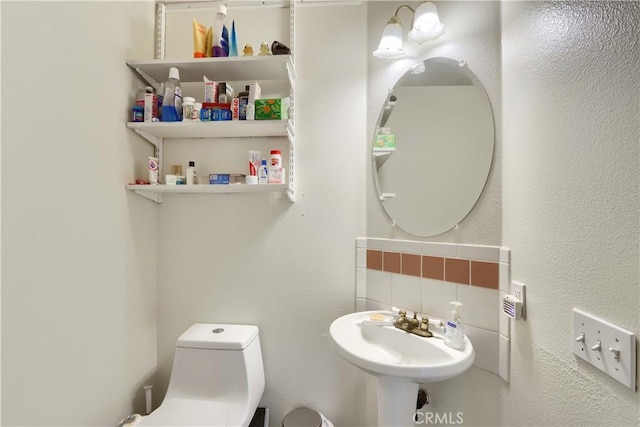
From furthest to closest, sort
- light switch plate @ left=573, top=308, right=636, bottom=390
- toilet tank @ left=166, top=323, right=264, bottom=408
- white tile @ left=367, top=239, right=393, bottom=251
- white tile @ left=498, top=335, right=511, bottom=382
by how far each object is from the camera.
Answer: white tile @ left=367, top=239, right=393, bottom=251 < toilet tank @ left=166, top=323, right=264, bottom=408 < white tile @ left=498, top=335, right=511, bottom=382 < light switch plate @ left=573, top=308, right=636, bottom=390

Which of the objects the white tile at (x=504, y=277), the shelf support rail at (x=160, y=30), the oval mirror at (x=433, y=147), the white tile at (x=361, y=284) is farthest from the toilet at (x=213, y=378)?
the shelf support rail at (x=160, y=30)

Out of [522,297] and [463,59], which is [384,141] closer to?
[463,59]

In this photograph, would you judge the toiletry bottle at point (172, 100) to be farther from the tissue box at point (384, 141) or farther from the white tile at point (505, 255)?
the white tile at point (505, 255)

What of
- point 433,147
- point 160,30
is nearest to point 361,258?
point 433,147

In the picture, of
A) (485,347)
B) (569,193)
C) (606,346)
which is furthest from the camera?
(485,347)

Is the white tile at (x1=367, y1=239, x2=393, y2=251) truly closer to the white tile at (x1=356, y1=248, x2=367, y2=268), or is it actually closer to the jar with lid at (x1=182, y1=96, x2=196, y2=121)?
the white tile at (x1=356, y1=248, x2=367, y2=268)

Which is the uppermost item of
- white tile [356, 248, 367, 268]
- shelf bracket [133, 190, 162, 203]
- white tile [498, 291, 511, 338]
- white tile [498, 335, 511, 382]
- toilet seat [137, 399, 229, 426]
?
shelf bracket [133, 190, 162, 203]

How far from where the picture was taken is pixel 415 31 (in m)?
1.09

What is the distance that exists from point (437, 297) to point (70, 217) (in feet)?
4.50

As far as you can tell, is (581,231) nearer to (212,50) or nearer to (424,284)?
(424,284)

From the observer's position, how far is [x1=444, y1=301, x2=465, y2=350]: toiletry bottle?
913mm

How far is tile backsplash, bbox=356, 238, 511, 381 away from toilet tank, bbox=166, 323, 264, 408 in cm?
56

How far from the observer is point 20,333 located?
2.44 feet

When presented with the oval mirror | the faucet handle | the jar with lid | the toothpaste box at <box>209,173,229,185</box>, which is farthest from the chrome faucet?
the jar with lid
